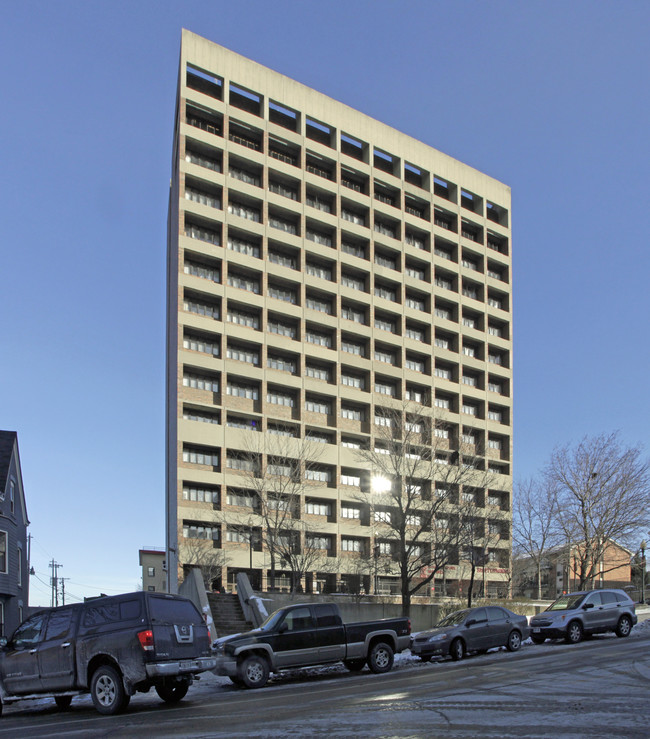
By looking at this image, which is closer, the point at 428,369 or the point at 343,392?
the point at 343,392

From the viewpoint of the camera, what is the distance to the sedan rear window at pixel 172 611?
14031 millimetres

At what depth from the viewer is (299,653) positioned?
18281 mm

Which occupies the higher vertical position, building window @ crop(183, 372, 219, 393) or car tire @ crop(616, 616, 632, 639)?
building window @ crop(183, 372, 219, 393)

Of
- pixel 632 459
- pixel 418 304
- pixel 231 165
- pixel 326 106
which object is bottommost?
pixel 632 459

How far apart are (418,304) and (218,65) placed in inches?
1041

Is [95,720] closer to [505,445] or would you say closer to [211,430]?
[211,430]

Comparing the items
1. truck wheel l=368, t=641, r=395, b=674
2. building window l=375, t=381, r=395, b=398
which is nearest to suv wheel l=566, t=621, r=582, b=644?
truck wheel l=368, t=641, r=395, b=674

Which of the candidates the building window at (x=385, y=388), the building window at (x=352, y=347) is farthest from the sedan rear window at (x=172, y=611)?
the building window at (x=385, y=388)

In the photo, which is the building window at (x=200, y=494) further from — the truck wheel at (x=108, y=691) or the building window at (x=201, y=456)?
the truck wheel at (x=108, y=691)

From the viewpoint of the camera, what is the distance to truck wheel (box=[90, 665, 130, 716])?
13.6 m

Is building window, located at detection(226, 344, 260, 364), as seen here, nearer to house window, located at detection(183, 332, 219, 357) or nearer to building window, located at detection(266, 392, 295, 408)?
house window, located at detection(183, 332, 219, 357)

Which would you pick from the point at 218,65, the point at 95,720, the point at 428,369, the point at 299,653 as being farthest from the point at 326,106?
the point at 95,720

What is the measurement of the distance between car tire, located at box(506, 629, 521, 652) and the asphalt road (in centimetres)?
341

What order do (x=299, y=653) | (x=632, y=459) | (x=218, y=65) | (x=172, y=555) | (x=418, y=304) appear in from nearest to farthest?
1. (x=299, y=653)
2. (x=632, y=459)
3. (x=172, y=555)
4. (x=218, y=65)
5. (x=418, y=304)
